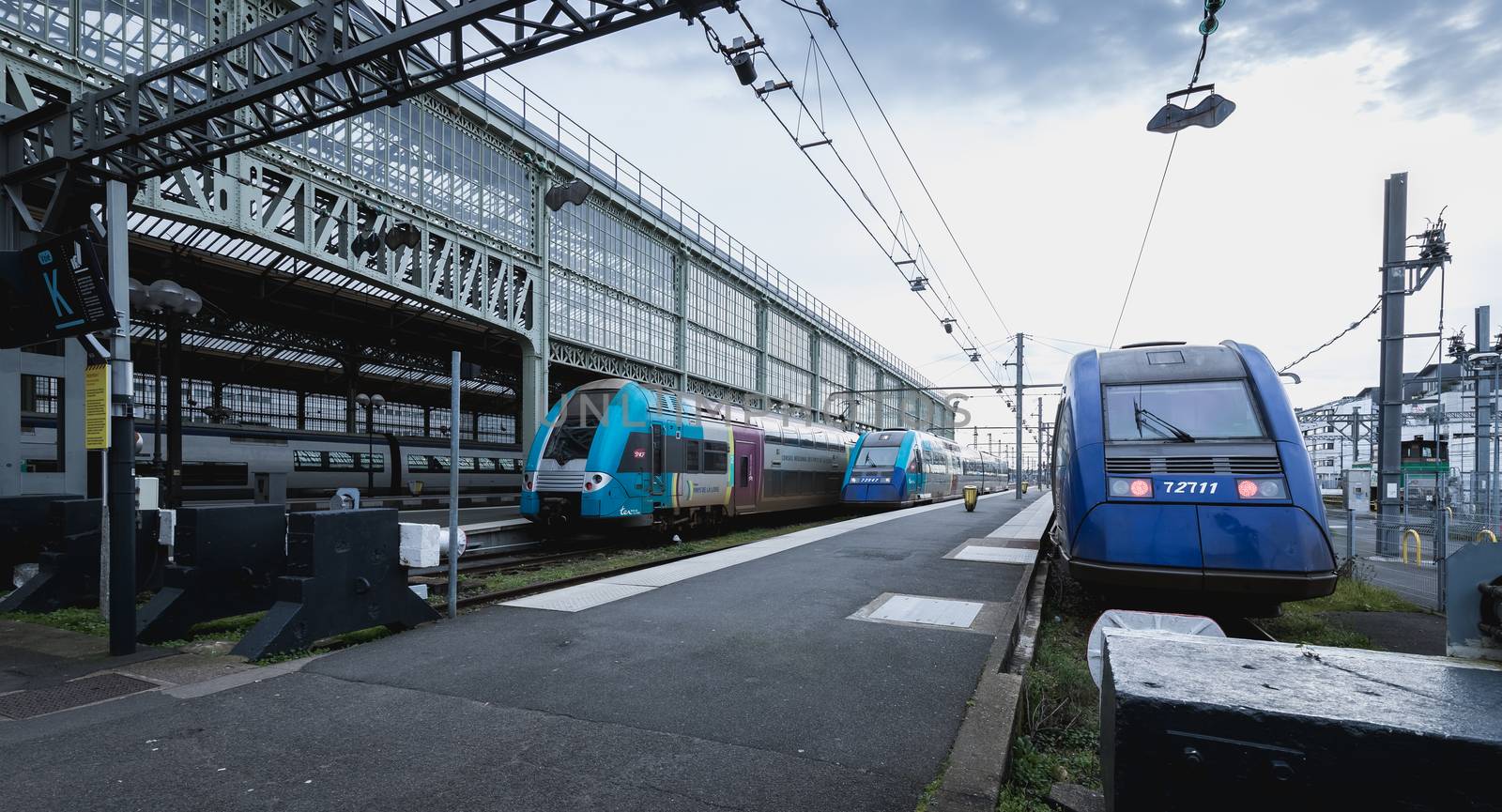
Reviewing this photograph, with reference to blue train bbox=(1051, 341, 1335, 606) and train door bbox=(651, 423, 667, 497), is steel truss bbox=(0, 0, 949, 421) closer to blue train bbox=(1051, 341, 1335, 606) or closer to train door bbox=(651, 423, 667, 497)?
blue train bbox=(1051, 341, 1335, 606)

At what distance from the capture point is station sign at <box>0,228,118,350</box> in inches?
256

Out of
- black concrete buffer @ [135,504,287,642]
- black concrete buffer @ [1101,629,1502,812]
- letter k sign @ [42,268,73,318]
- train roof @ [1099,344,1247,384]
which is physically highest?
letter k sign @ [42,268,73,318]

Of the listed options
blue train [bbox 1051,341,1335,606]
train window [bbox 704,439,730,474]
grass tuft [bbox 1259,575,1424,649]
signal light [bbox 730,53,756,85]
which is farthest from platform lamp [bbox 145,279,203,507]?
grass tuft [bbox 1259,575,1424,649]

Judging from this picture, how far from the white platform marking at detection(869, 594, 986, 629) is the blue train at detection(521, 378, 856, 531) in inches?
324

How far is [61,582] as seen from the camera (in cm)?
779

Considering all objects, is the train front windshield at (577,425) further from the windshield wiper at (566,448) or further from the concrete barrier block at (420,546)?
the concrete barrier block at (420,546)

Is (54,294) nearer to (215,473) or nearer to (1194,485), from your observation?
(1194,485)

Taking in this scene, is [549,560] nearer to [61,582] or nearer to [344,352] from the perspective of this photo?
[61,582]

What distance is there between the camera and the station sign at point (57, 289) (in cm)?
651

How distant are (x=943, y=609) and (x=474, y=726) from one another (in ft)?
14.5

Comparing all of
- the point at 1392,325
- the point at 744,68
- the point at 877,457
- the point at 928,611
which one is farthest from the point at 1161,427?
the point at 877,457

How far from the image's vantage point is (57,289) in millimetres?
6887

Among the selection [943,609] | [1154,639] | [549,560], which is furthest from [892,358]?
[1154,639]

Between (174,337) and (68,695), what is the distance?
46.2 ft
